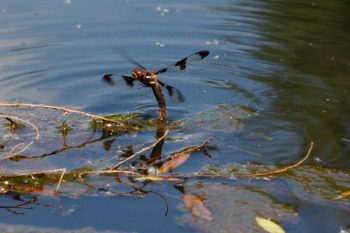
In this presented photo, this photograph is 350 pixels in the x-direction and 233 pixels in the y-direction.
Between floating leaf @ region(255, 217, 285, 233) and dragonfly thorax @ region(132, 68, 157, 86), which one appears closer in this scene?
floating leaf @ region(255, 217, 285, 233)

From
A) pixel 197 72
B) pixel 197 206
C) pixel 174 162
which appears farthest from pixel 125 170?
pixel 197 72

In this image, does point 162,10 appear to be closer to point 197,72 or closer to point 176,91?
point 197,72

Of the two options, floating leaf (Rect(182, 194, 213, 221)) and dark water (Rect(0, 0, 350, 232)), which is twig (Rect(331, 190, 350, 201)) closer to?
dark water (Rect(0, 0, 350, 232))

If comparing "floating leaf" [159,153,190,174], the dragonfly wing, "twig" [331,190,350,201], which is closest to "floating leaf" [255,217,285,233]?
"twig" [331,190,350,201]

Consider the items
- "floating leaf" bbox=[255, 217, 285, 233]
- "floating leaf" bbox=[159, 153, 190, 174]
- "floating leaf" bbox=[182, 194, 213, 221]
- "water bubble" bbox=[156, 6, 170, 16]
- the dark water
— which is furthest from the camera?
"water bubble" bbox=[156, 6, 170, 16]

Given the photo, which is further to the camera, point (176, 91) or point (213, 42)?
point (213, 42)

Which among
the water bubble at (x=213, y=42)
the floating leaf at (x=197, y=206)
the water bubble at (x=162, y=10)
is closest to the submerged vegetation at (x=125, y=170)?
the floating leaf at (x=197, y=206)

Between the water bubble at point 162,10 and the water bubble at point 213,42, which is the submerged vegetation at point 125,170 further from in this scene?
the water bubble at point 162,10
